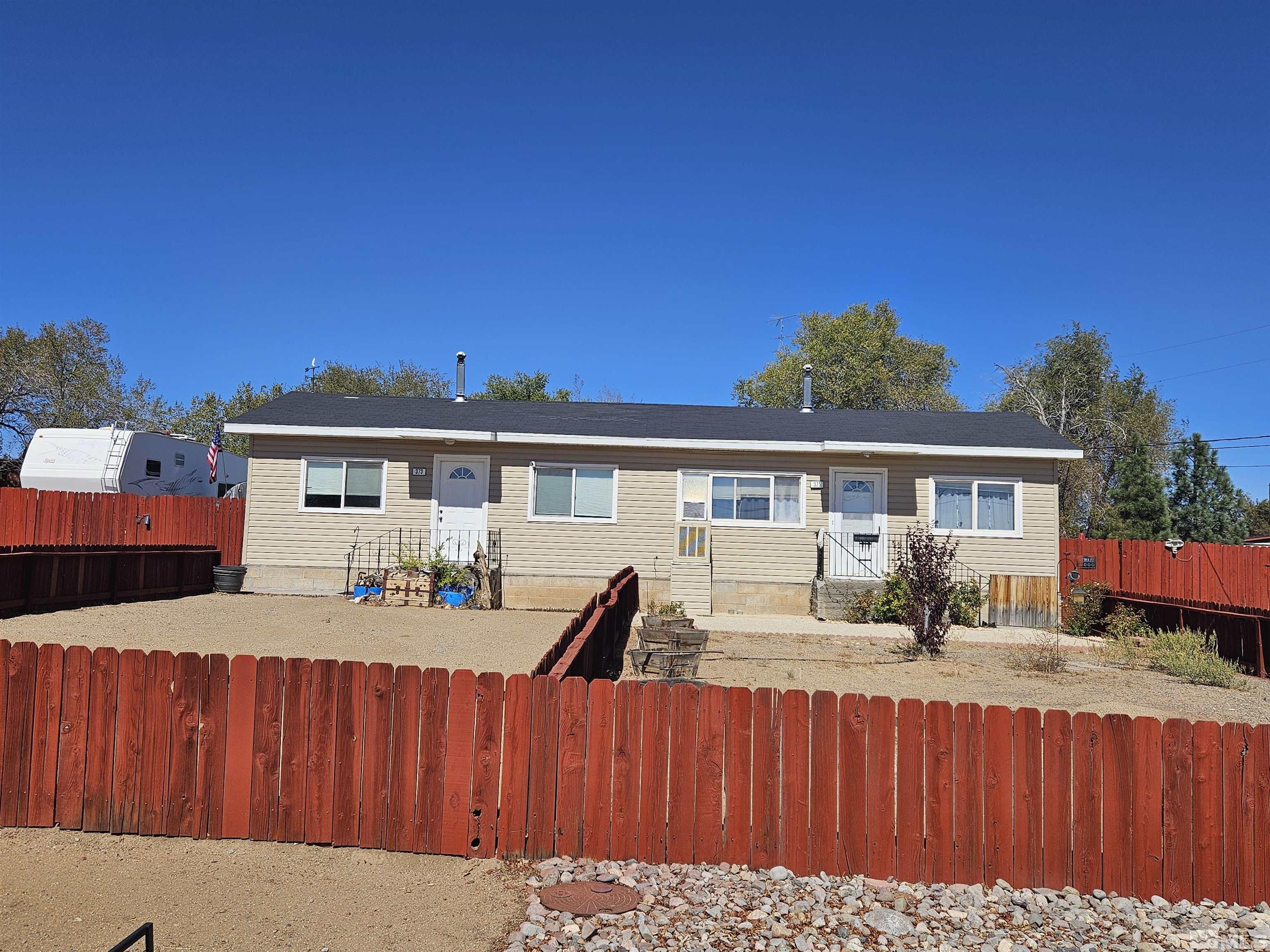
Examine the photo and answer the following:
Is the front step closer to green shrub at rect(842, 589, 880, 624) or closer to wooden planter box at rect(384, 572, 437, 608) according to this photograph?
green shrub at rect(842, 589, 880, 624)

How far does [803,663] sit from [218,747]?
765 cm

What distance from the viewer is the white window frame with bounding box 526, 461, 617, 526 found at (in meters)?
17.7

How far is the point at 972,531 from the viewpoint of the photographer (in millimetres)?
17688

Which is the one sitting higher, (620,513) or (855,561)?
(620,513)

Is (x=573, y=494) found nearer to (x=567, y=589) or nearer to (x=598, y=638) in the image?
(x=567, y=589)

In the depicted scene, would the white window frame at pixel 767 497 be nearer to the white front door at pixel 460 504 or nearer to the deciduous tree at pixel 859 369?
the white front door at pixel 460 504

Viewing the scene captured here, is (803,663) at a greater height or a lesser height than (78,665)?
lesser

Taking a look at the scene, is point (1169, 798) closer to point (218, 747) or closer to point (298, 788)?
point (298, 788)

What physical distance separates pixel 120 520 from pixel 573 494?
10.5m

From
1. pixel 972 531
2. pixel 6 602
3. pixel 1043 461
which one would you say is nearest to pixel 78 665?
pixel 6 602

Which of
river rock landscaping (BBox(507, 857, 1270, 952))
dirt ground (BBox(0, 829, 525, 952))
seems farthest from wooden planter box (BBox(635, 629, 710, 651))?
dirt ground (BBox(0, 829, 525, 952))

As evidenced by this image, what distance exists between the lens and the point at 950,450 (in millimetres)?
17375

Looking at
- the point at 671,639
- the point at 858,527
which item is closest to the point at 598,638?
the point at 671,639

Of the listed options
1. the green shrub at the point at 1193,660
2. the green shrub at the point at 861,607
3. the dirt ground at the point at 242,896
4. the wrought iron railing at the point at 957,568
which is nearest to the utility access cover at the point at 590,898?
the dirt ground at the point at 242,896
